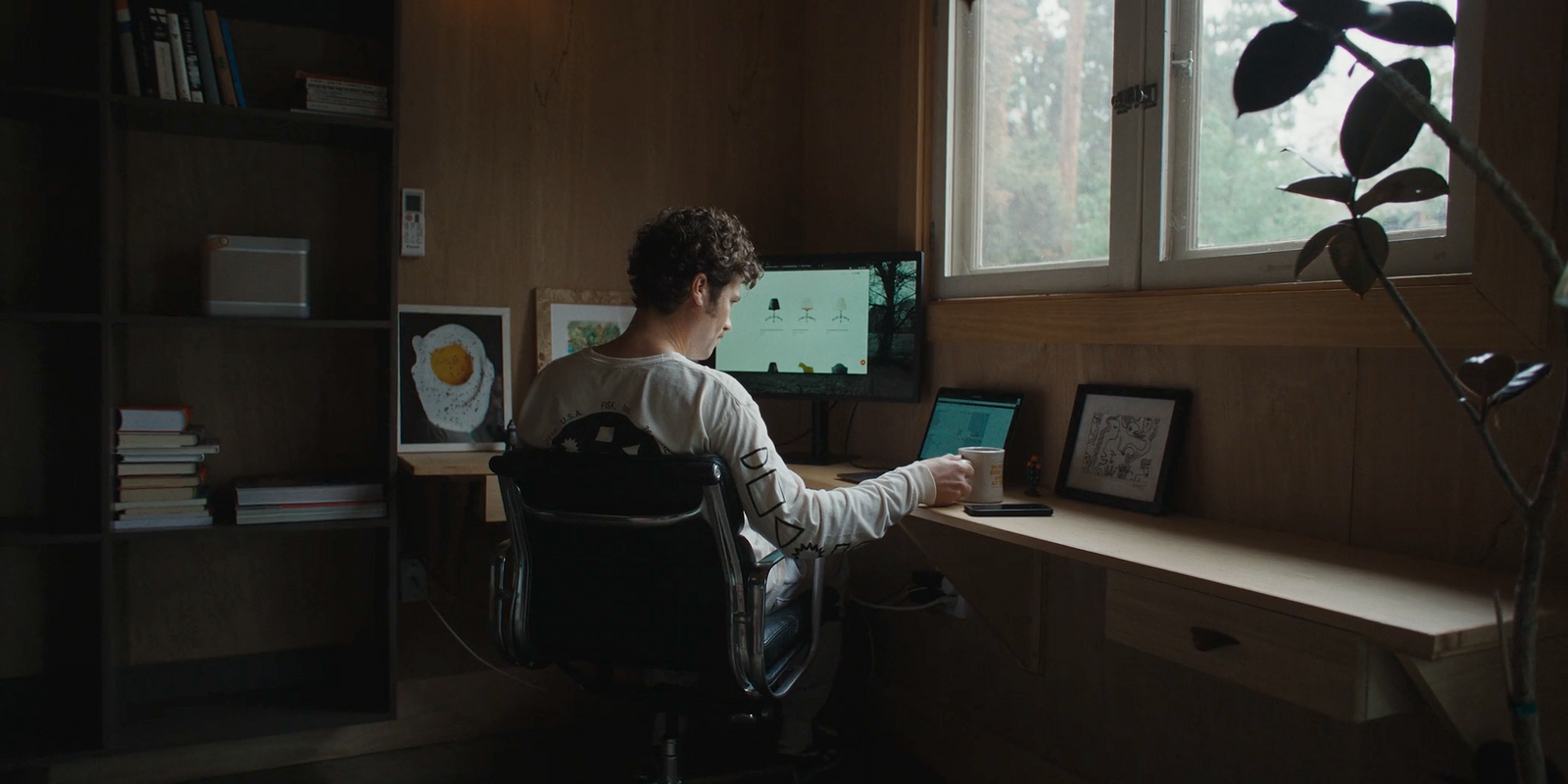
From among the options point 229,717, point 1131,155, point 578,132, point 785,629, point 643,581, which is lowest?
point 229,717

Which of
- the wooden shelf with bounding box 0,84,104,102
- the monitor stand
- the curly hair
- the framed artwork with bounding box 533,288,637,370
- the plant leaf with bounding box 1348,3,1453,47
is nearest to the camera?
the plant leaf with bounding box 1348,3,1453,47

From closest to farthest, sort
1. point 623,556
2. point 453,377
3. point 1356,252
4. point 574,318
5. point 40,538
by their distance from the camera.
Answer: point 1356,252 → point 623,556 → point 40,538 → point 453,377 → point 574,318

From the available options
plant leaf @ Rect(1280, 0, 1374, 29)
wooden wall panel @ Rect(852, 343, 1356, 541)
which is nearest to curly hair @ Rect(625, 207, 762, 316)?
wooden wall panel @ Rect(852, 343, 1356, 541)

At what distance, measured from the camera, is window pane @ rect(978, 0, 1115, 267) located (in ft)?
7.20

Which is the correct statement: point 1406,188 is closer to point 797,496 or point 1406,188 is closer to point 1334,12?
point 1334,12

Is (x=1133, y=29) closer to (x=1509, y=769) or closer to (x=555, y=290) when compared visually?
(x=1509, y=769)

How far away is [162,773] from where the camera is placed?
2482 mm

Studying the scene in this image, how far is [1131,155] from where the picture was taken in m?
2.07

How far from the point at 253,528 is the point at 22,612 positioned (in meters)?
0.61

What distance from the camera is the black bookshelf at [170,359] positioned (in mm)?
2281

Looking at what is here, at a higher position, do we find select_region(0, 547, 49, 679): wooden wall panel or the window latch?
the window latch

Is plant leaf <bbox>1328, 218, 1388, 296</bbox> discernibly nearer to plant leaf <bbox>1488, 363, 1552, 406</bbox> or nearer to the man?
plant leaf <bbox>1488, 363, 1552, 406</bbox>

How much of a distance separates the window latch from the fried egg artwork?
1.68 metres

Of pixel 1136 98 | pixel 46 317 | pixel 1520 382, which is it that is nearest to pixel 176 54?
pixel 46 317
